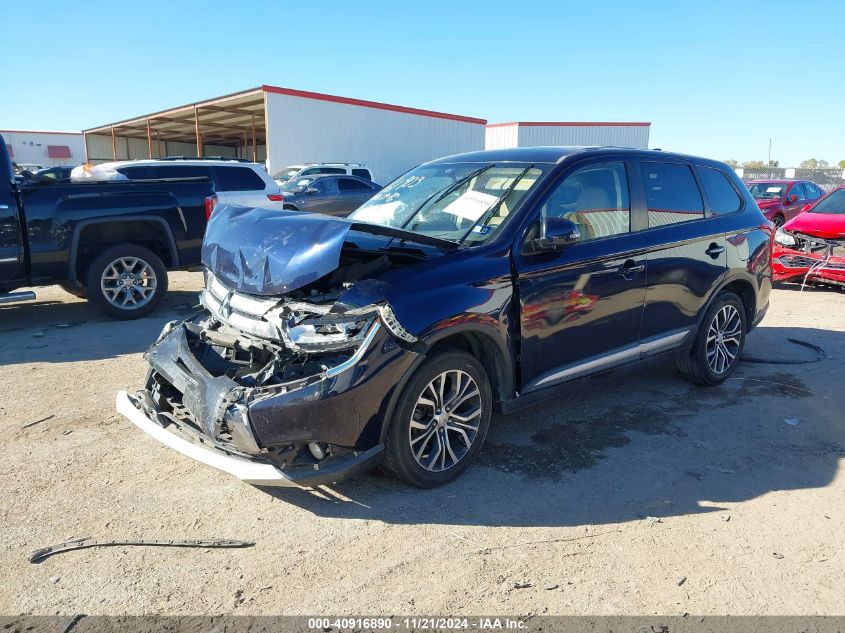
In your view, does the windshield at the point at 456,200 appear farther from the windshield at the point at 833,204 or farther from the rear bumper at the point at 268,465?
the windshield at the point at 833,204

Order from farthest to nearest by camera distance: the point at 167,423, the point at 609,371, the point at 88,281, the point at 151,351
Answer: the point at 88,281, the point at 609,371, the point at 151,351, the point at 167,423

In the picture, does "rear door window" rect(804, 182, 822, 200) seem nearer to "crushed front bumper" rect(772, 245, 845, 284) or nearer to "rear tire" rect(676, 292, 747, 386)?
"crushed front bumper" rect(772, 245, 845, 284)

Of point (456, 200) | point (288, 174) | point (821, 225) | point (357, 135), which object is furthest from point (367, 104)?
point (456, 200)

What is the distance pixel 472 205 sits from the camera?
420cm

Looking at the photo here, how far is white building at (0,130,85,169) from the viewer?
45.6m

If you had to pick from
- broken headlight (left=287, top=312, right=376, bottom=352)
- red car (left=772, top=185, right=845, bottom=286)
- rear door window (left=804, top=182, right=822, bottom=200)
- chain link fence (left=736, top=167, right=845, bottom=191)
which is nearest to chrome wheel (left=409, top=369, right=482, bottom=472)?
broken headlight (left=287, top=312, right=376, bottom=352)

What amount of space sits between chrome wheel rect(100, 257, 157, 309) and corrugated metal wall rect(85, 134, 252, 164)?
132ft

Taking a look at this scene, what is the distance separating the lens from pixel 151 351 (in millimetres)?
4023

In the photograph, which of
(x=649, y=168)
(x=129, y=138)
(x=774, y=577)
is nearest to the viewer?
(x=774, y=577)

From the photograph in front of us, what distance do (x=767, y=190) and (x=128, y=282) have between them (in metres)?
16.7

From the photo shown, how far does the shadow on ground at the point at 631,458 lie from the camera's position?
3.47 m

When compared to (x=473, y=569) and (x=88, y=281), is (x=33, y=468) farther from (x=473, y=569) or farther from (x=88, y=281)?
(x=88, y=281)

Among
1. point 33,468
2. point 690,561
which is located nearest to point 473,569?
point 690,561

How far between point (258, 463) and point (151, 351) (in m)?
1.40
